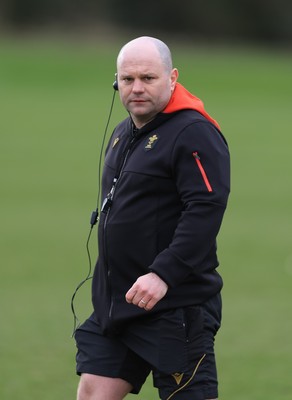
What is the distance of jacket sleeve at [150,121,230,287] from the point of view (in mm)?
5164

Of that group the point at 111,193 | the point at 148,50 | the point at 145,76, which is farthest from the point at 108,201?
the point at 148,50

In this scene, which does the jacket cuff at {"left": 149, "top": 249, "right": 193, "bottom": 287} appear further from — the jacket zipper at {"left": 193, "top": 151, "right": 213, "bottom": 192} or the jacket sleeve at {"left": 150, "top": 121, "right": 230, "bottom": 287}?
the jacket zipper at {"left": 193, "top": 151, "right": 213, "bottom": 192}

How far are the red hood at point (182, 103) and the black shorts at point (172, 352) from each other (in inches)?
34.1

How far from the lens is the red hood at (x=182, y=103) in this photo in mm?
5375

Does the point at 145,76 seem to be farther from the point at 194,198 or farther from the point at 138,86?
the point at 194,198

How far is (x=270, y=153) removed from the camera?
1007 inches

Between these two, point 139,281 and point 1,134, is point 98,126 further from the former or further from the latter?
point 139,281

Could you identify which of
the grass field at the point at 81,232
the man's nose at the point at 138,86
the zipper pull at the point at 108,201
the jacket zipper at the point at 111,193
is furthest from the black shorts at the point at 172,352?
the grass field at the point at 81,232

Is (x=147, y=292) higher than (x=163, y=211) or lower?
lower

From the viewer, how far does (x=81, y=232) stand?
15.1m

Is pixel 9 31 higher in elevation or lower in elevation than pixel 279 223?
higher

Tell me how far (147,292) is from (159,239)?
0.35 metres

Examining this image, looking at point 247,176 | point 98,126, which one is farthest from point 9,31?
point 247,176

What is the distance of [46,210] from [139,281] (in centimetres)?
1219
